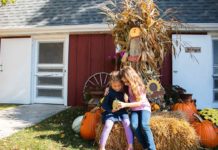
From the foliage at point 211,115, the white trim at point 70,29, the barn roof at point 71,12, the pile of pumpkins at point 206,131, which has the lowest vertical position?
the pile of pumpkins at point 206,131

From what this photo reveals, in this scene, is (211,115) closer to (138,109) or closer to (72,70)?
(138,109)

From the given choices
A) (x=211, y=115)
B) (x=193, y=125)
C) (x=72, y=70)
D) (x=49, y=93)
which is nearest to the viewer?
(x=193, y=125)

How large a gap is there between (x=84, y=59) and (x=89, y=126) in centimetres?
419

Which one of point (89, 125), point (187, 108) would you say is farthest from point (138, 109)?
point (187, 108)

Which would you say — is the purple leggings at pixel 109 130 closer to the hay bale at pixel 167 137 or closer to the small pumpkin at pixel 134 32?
the hay bale at pixel 167 137

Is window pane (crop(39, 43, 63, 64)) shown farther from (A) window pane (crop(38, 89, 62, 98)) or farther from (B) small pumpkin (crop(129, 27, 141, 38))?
(B) small pumpkin (crop(129, 27, 141, 38))

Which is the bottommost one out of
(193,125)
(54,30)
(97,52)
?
(193,125)

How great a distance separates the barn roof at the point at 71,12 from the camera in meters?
8.97

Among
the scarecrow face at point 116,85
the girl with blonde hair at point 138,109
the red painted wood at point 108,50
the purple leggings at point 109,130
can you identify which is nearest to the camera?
the girl with blonde hair at point 138,109

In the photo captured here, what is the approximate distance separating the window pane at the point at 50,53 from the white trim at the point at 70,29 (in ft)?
1.51

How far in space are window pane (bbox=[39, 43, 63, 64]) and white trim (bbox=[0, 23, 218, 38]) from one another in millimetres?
460

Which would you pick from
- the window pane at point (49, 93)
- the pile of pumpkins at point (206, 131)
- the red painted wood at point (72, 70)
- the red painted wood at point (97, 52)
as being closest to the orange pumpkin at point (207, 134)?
the pile of pumpkins at point (206, 131)

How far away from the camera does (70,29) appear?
359 inches

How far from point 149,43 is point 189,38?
2854 mm
